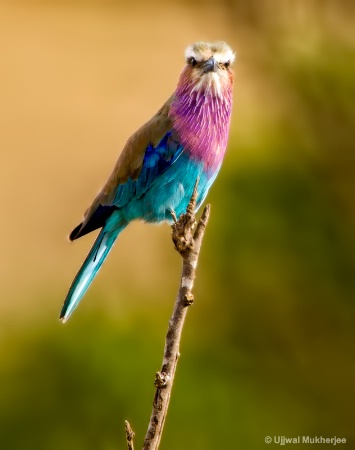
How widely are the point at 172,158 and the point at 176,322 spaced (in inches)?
37.1

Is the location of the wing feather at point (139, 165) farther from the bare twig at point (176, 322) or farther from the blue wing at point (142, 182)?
the bare twig at point (176, 322)

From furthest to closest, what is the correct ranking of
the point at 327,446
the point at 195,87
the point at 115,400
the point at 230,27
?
the point at 230,27, the point at 327,446, the point at 115,400, the point at 195,87

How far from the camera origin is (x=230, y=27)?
629 centimetres

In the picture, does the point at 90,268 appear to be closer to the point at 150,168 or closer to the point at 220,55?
the point at 150,168

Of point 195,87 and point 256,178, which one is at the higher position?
point 256,178

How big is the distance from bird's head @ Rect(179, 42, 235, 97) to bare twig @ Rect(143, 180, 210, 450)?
0.68 m

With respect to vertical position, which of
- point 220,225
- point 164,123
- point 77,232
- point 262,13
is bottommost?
point 77,232

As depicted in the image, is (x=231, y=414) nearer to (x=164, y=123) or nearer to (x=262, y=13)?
(x=164, y=123)

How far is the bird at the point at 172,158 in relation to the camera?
313 cm

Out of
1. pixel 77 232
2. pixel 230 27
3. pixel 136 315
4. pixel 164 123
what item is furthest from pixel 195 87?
pixel 230 27

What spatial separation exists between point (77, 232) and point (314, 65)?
2.98 meters

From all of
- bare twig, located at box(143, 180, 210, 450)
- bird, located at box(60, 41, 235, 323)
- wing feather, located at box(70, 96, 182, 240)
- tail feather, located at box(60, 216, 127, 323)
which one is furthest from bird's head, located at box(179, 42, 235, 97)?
bare twig, located at box(143, 180, 210, 450)

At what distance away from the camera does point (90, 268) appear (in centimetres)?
327

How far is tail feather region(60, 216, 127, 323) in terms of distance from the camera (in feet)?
10.3
